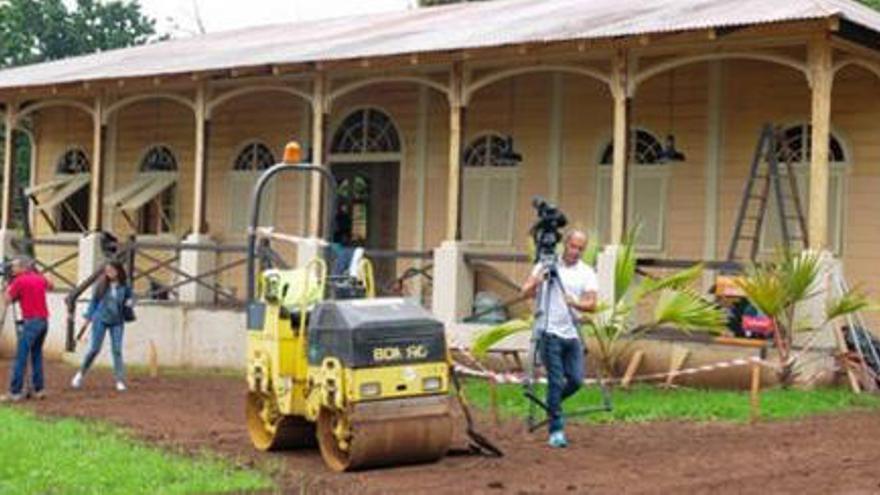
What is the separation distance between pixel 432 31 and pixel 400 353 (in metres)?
9.70

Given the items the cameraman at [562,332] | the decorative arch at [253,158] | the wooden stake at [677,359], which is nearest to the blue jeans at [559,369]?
the cameraman at [562,332]

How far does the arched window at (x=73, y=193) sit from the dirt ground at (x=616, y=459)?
459 inches

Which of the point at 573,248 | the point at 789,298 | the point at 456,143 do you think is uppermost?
the point at 456,143

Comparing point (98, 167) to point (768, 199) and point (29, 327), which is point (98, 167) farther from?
point (768, 199)

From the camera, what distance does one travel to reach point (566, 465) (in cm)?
925

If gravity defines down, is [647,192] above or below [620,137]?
below

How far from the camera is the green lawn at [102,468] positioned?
8.50 m

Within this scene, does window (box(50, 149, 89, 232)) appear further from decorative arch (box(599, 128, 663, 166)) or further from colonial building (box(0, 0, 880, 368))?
decorative arch (box(599, 128, 663, 166))

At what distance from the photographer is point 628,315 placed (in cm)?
1403

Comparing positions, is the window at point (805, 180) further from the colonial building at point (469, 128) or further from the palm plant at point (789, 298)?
the palm plant at point (789, 298)

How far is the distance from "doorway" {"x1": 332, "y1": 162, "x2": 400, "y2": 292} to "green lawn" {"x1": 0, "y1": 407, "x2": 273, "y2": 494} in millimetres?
9425

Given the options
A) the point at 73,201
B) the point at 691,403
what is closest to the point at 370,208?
the point at 73,201

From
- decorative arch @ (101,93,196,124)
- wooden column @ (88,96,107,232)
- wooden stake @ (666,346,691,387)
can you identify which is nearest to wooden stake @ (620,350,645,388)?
wooden stake @ (666,346,691,387)

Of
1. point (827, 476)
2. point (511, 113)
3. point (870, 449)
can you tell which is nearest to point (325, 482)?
point (827, 476)
